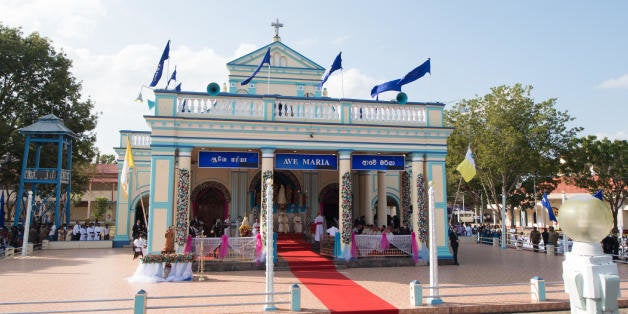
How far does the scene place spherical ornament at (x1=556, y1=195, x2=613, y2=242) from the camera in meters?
4.18

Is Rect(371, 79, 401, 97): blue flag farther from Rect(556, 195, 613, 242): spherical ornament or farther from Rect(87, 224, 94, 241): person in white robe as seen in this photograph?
Rect(87, 224, 94, 241): person in white robe

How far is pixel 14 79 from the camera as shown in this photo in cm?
2562

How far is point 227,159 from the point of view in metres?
15.8

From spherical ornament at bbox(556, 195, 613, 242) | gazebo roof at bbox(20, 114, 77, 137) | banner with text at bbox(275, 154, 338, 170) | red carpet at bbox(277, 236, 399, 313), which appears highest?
gazebo roof at bbox(20, 114, 77, 137)

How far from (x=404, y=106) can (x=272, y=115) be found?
4959 millimetres

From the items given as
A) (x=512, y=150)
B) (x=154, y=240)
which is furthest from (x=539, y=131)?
(x=154, y=240)

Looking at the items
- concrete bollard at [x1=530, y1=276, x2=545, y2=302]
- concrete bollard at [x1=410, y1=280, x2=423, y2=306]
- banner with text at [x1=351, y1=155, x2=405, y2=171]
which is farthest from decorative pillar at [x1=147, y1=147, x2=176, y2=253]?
concrete bollard at [x1=530, y1=276, x2=545, y2=302]

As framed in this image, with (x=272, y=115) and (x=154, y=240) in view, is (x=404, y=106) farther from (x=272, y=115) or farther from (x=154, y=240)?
(x=154, y=240)

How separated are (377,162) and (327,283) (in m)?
5.76

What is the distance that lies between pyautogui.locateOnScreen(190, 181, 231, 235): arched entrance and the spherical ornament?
18.4m

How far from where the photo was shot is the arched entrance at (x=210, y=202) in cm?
2161

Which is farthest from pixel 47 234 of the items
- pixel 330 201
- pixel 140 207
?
pixel 330 201

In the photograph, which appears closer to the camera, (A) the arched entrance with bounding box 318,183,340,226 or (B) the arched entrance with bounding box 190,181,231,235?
(B) the arched entrance with bounding box 190,181,231,235

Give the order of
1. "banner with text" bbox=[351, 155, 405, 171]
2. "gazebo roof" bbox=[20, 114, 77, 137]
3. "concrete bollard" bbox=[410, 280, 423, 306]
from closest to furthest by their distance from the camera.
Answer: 1. "concrete bollard" bbox=[410, 280, 423, 306]
2. "banner with text" bbox=[351, 155, 405, 171]
3. "gazebo roof" bbox=[20, 114, 77, 137]
